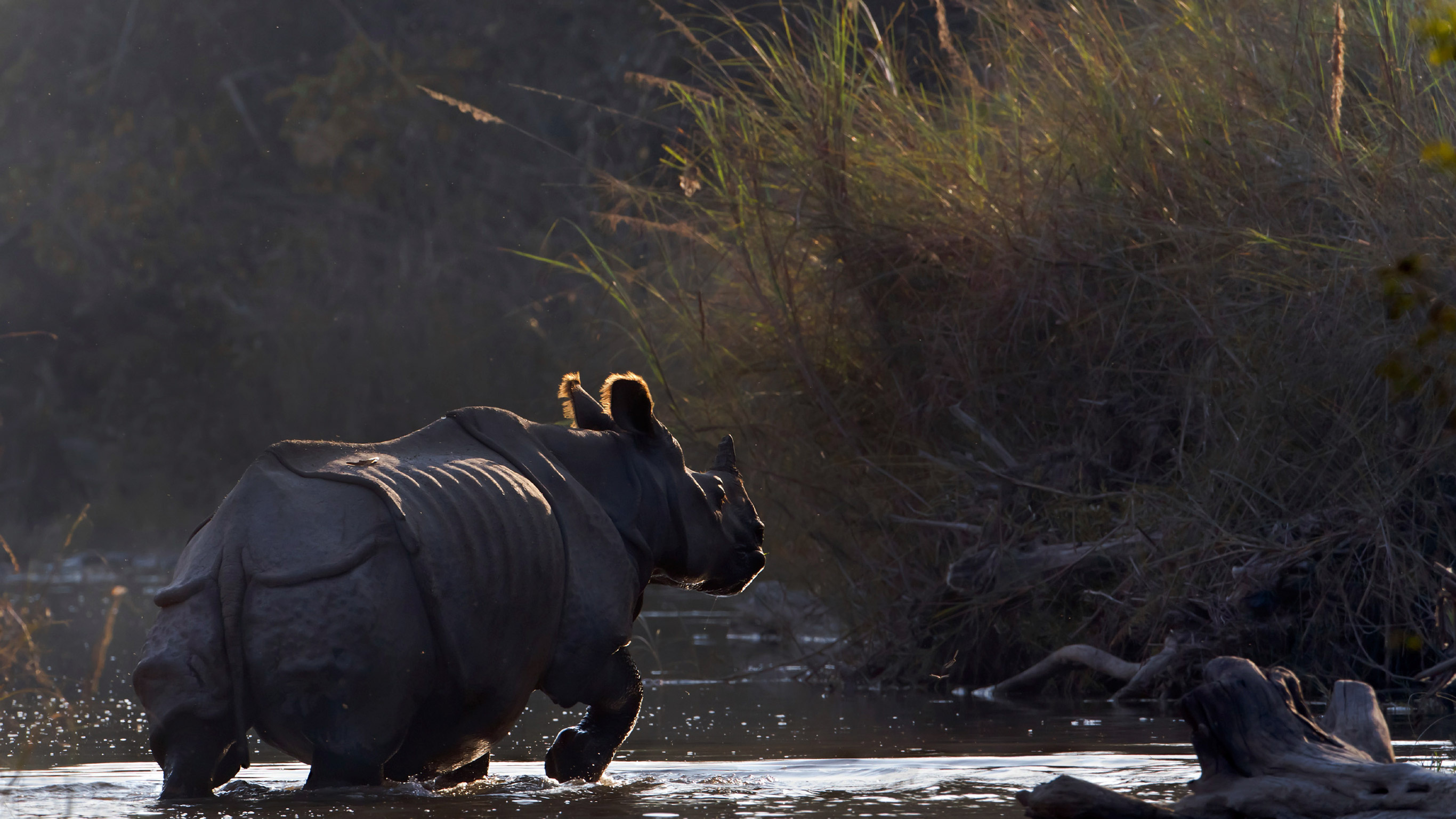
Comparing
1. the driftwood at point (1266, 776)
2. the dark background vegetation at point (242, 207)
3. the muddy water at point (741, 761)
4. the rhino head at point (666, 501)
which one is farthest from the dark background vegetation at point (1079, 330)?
the dark background vegetation at point (242, 207)

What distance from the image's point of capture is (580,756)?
4.83 metres

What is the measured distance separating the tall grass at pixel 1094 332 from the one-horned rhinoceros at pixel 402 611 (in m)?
2.57

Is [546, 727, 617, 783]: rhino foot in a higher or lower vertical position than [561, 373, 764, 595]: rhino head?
lower

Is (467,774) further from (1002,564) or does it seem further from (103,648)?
(1002,564)

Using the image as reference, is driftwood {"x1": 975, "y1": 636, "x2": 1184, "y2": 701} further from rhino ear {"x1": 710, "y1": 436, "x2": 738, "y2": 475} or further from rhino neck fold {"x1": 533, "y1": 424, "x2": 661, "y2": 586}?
rhino neck fold {"x1": 533, "y1": 424, "x2": 661, "y2": 586}

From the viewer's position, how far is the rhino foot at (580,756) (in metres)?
4.83

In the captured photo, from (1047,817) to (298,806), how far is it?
65.9 inches

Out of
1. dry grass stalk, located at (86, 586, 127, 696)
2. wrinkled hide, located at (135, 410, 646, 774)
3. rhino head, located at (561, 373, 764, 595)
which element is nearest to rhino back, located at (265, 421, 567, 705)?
wrinkled hide, located at (135, 410, 646, 774)

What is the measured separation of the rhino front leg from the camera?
482 cm

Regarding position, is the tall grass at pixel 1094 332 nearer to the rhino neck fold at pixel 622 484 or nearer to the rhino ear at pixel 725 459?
the rhino ear at pixel 725 459

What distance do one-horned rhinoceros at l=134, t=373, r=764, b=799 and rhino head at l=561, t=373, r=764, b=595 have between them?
11cm

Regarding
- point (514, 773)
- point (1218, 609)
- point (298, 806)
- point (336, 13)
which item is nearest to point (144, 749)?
point (514, 773)

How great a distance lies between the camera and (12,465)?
20500 mm

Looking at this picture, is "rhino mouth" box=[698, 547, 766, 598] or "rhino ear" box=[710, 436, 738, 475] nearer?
"rhino mouth" box=[698, 547, 766, 598]
